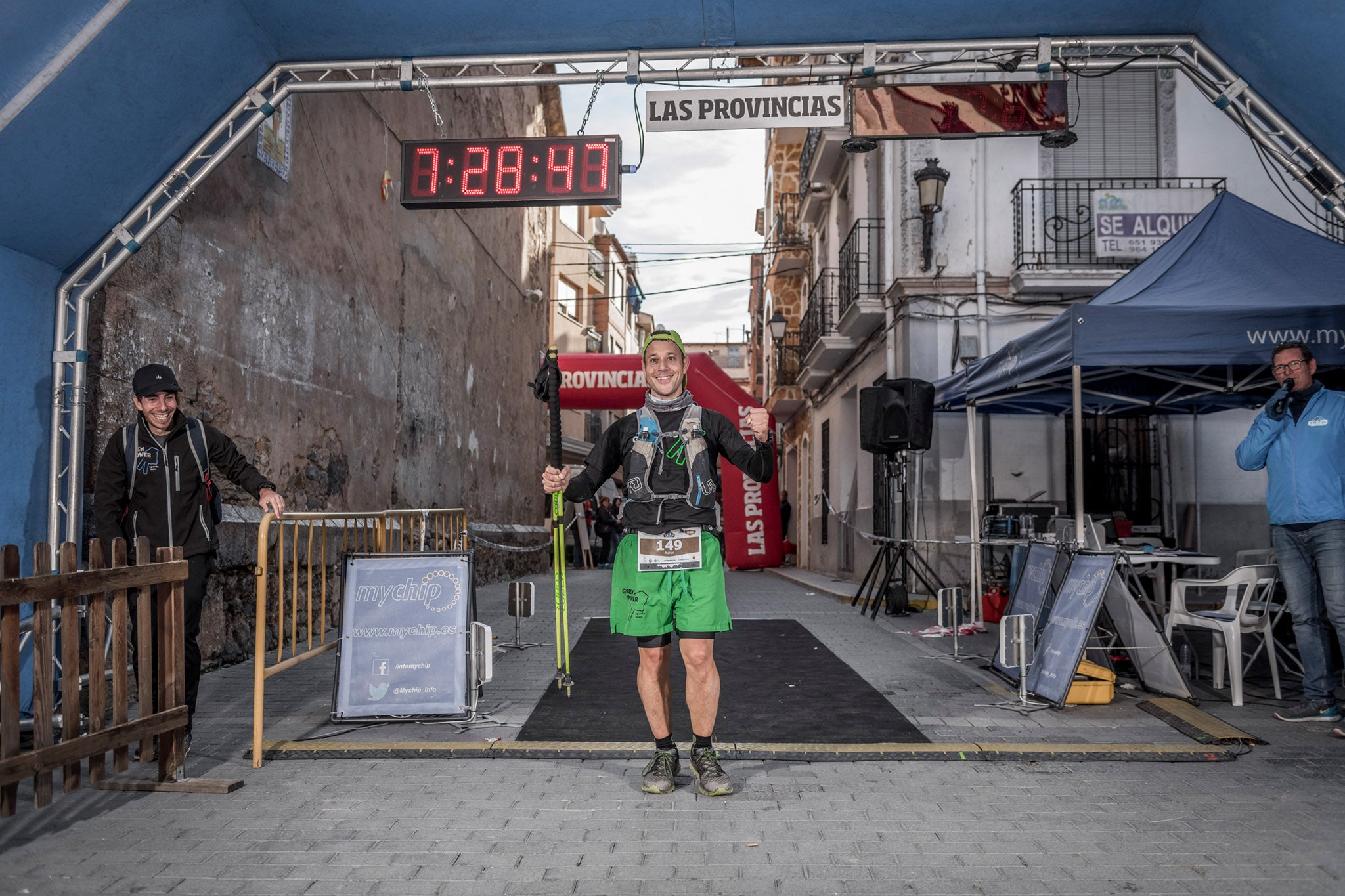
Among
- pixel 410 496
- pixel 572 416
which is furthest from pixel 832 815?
A: pixel 572 416

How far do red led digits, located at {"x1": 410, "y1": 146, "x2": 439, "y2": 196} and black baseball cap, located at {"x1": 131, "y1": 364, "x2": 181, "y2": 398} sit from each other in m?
2.75

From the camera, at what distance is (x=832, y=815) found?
404 centimetres

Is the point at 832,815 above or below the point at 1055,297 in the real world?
below

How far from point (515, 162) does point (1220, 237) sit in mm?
5200

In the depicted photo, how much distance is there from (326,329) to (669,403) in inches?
253

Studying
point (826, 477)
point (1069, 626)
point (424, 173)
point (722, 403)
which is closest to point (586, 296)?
point (826, 477)

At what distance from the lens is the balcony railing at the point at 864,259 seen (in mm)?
15344

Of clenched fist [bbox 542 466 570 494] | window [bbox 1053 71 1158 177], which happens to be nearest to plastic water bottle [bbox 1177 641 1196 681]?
clenched fist [bbox 542 466 570 494]

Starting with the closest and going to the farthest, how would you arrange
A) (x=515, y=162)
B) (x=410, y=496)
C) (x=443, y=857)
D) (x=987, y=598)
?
1. (x=443, y=857)
2. (x=515, y=162)
3. (x=987, y=598)
4. (x=410, y=496)

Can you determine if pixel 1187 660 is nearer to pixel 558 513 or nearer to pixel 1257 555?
pixel 1257 555

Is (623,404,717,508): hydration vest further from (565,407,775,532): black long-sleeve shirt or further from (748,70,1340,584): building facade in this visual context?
(748,70,1340,584): building facade

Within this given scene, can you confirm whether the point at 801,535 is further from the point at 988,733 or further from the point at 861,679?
the point at 988,733

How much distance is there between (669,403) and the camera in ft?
15.2

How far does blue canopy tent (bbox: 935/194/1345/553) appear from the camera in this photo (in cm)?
662
